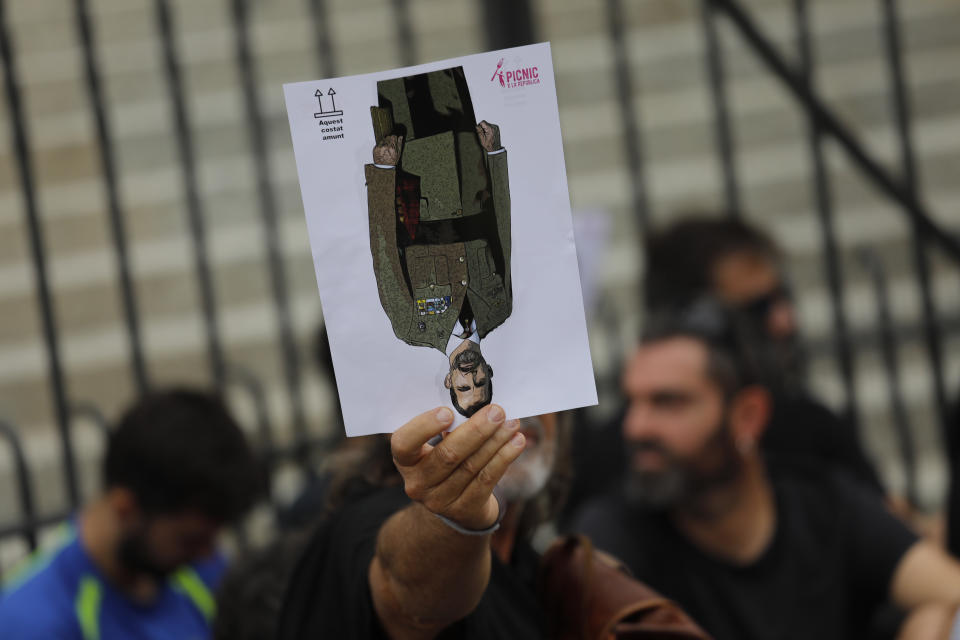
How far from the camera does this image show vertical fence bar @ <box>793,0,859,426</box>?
3.56m

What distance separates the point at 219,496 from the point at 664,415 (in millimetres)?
1186

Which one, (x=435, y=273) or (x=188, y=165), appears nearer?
(x=435, y=273)

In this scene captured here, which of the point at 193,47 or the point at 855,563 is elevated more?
the point at 193,47

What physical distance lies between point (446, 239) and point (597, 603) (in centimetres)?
59

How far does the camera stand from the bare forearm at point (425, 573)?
4.28ft

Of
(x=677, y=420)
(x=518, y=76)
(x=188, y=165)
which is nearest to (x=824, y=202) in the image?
(x=677, y=420)

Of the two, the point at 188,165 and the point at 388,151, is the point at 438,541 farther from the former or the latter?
the point at 188,165

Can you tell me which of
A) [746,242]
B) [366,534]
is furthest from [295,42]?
[366,534]

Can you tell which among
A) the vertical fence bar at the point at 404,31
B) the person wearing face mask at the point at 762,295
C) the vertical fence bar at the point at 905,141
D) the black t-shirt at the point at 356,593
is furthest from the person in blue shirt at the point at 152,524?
the vertical fence bar at the point at 905,141

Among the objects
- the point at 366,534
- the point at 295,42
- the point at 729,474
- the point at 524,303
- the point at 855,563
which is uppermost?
the point at 295,42

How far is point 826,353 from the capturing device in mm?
5344

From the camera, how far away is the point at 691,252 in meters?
3.80

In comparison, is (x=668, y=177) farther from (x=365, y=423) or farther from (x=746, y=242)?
(x=365, y=423)

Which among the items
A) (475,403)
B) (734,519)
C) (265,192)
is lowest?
(734,519)
